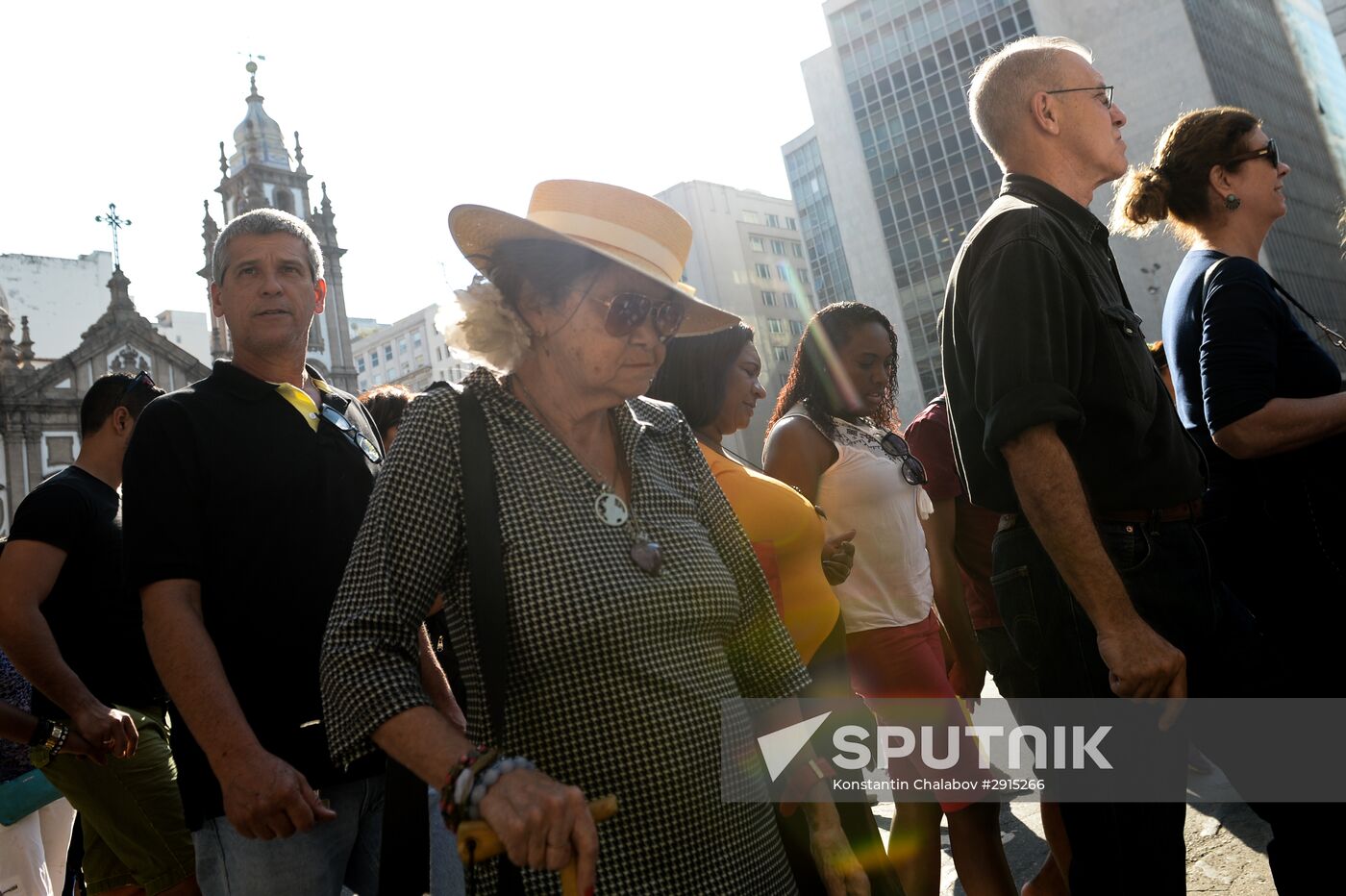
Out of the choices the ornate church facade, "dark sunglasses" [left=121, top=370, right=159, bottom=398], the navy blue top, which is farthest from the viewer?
the ornate church facade


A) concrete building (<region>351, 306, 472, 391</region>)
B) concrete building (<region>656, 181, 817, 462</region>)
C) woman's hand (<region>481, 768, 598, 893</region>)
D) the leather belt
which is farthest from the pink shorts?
concrete building (<region>351, 306, 472, 391</region>)

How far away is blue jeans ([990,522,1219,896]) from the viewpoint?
7.10 feet

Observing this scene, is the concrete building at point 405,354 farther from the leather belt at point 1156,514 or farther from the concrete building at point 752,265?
the leather belt at point 1156,514

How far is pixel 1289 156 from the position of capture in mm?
57719

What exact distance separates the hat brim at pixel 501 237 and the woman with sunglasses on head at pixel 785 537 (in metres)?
0.68

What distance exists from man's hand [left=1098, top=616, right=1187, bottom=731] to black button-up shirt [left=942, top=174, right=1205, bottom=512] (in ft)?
1.10

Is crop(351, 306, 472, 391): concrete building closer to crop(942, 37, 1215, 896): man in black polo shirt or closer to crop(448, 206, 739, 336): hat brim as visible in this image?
crop(448, 206, 739, 336): hat brim

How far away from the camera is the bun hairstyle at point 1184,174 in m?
3.29

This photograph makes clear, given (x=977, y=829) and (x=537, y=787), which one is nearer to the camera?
(x=537, y=787)

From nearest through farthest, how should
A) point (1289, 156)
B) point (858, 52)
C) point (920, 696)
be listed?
point (920, 696) < point (858, 52) < point (1289, 156)

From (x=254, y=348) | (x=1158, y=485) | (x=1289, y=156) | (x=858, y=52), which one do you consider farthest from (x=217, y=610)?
(x=1289, y=156)

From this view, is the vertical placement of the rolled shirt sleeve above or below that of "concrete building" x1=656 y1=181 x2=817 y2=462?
below

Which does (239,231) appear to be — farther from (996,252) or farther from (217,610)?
(996,252)

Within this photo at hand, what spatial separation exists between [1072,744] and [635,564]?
114 centimetres
